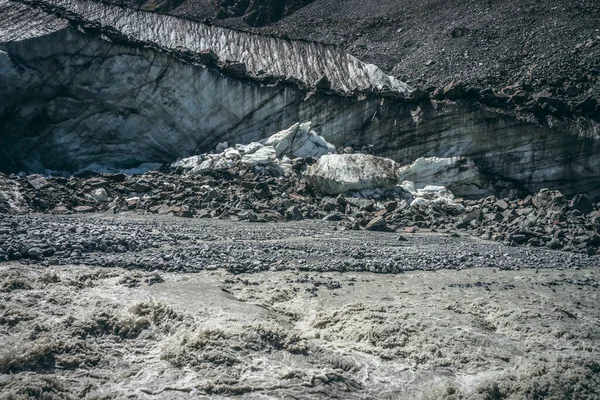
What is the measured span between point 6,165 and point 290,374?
66.5 ft

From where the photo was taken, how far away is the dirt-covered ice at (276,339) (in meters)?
7.46

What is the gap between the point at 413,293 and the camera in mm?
11047

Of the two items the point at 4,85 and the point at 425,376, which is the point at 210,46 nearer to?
the point at 4,85

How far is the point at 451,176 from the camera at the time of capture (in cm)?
2372

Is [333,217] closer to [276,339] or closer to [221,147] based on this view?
[221,147]

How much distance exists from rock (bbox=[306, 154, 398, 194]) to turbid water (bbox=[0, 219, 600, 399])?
9861 millimetres

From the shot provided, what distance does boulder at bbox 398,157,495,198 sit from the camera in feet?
77.4

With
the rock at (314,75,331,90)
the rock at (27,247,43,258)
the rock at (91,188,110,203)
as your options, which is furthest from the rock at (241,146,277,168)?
the rock at (27,247,43,258)

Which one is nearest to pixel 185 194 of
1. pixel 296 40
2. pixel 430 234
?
pixel 430 234

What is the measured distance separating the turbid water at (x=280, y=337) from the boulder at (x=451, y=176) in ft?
40.0

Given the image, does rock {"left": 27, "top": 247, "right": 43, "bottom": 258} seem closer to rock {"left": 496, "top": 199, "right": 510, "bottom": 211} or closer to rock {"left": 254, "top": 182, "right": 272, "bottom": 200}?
rock {"left": 254, "top": 182, "right": 272, "bottom": 200}

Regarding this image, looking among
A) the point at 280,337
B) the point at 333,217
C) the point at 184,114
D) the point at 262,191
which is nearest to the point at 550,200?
the point at 333,217

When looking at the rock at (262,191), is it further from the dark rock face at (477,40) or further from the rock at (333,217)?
the dark rock face at (477,40)

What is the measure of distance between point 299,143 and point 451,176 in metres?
6.74
